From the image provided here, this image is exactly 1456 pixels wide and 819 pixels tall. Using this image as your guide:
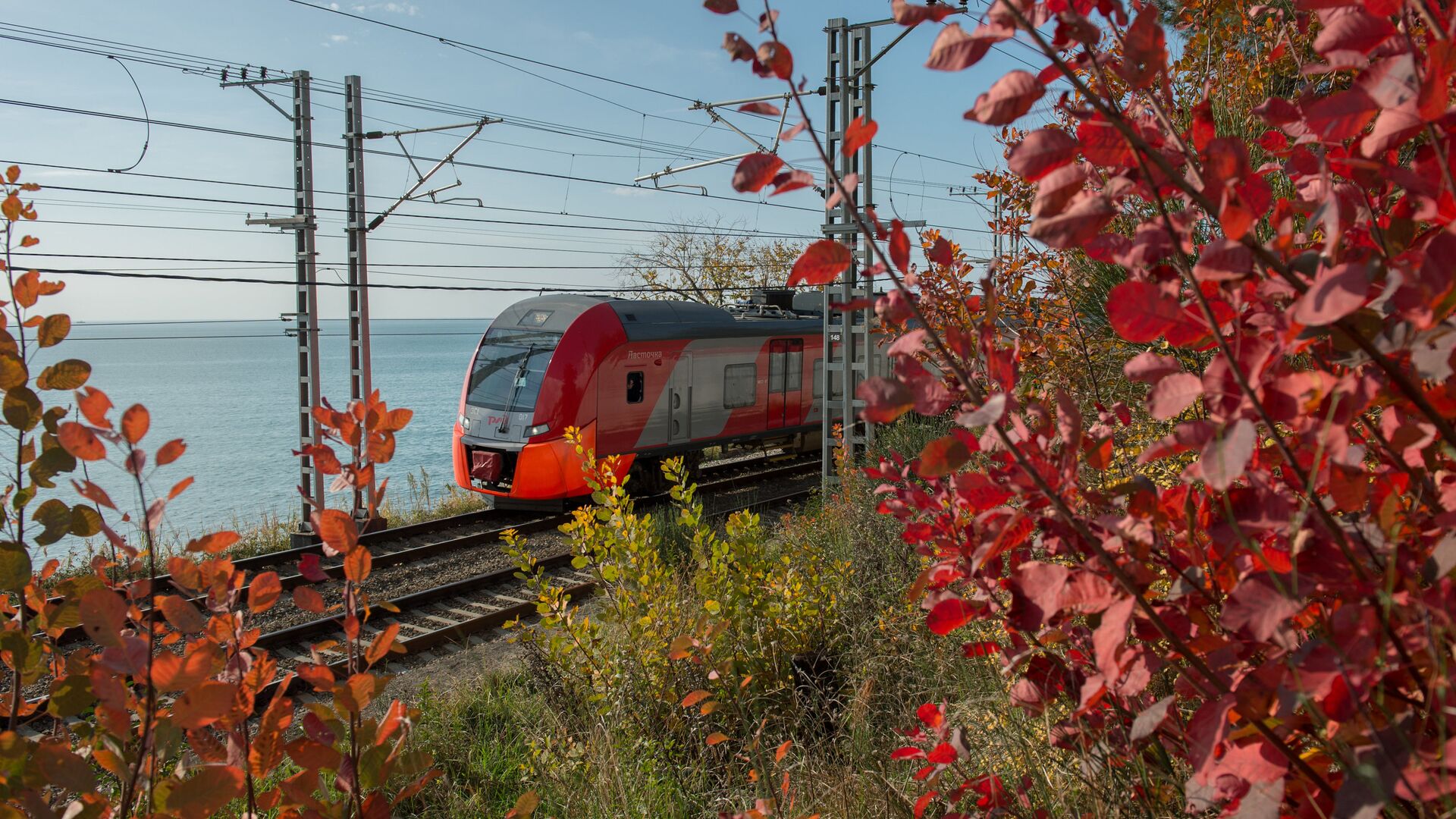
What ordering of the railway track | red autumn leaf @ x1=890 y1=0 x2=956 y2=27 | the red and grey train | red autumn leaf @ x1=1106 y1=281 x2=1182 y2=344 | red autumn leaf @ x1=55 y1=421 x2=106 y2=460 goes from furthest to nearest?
1. the red and grey train
2. the railway track
3. red autumn leaf @ x1=55 y1=421 x2=106 y2=460
4. red autumn leaf @ x1=890 y1=0 x2=956 y2=27
5. red autumn leaf @ x1=1106 y1=281 x2=1182 y2=344

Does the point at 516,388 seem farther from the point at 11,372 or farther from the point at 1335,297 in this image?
the point at 1335,297

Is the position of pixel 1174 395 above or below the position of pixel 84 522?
above

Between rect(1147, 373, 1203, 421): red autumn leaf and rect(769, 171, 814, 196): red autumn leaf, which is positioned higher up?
rect(769, 171, 814, 196): red autumn leaf

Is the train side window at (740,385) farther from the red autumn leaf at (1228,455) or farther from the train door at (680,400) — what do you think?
the red autumn leaf at (1228,455)

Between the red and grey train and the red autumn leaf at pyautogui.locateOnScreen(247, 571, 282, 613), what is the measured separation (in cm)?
923

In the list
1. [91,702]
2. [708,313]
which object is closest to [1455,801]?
[91,702]

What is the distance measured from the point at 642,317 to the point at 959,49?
40.4 ft

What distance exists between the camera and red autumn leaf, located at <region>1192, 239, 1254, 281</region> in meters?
0.87

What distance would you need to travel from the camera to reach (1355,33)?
2.95 ft

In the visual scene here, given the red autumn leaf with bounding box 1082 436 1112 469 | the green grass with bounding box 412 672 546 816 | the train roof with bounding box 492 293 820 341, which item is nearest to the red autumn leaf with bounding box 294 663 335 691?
the red autumn leaf with bounding box 1082 436 1112 469

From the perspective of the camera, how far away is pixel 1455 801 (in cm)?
89

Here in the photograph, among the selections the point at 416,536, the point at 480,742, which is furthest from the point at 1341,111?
the point at 416,536

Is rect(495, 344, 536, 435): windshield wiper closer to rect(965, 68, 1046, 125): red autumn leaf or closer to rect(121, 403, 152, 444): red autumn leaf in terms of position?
rect(121, 403, 152, 444): red autumn leaf

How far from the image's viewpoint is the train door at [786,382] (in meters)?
A: 15.6
